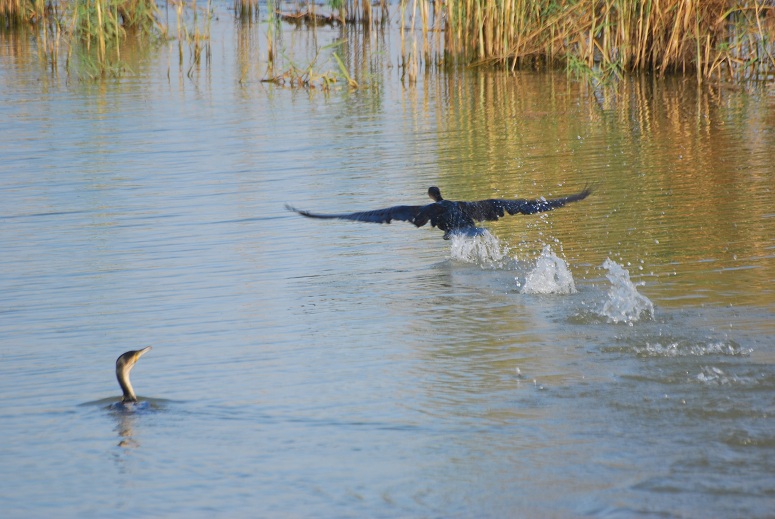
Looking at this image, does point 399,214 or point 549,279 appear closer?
point 549,279

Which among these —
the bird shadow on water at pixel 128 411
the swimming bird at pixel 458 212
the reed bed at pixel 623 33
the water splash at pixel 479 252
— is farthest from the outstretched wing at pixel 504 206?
the reed bed at pixel 623 33

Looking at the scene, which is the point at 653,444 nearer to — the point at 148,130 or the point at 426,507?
the point at 426,507

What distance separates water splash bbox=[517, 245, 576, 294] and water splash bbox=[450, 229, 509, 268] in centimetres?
83

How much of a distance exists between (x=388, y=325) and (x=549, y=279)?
3.79ft

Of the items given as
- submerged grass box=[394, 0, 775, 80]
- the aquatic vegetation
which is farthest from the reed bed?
the aquatic vegetation

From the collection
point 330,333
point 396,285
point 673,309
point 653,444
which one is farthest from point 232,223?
point 653,444

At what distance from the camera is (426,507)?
4.18 m

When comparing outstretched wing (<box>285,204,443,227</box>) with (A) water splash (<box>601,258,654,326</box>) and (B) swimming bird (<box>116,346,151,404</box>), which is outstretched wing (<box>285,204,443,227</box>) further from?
(B) swimming bird (<box>116,346,151,404</box>)

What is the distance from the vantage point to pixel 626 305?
6.48m

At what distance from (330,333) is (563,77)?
12.2m

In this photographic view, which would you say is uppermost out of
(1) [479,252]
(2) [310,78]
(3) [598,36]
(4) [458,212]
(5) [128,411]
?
(3) [598,36]

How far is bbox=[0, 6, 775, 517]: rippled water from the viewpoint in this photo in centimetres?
445

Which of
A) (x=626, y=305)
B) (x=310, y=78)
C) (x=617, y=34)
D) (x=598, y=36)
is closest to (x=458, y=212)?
(x=626, y=305)

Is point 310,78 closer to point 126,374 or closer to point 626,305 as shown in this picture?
point 626,305
